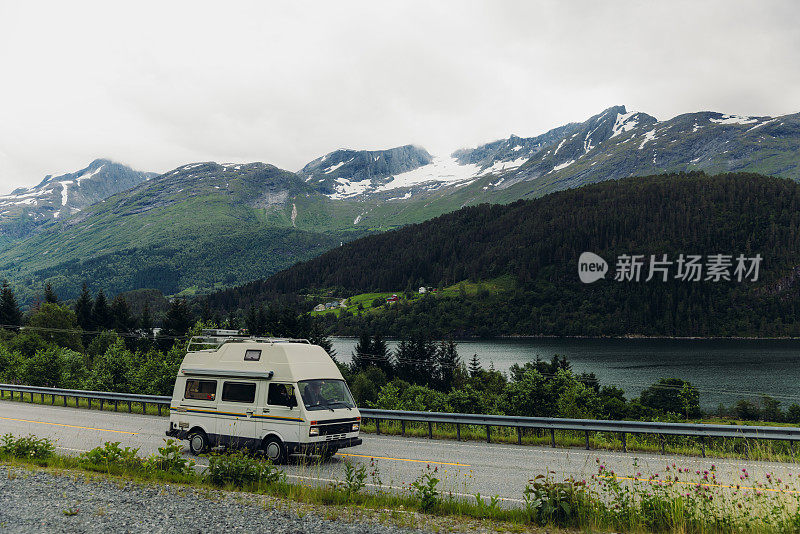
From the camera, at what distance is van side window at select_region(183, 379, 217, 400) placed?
56.3 ft

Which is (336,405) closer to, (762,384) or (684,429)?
(684,429)

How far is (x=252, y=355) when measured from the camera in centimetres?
1694

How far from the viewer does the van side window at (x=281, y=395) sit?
15.5 m

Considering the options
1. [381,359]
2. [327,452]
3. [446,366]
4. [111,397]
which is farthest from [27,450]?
[446,366]

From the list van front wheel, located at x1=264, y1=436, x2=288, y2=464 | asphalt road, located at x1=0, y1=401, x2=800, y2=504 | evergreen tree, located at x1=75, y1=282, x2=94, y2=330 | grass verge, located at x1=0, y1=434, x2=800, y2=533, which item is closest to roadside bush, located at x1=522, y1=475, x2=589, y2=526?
grass verge, located at x1=0, y1=434, x2=800, y2=533

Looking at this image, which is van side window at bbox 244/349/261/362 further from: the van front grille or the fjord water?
the fjord water

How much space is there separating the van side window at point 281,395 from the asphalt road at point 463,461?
74.6 inches

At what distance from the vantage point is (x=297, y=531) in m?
8.58

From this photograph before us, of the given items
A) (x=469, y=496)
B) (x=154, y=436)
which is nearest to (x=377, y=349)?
(x=154, y=436)

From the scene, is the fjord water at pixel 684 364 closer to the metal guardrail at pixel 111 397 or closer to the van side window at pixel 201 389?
the metal guardrail at pixel 111 397

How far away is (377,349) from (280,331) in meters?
20.1

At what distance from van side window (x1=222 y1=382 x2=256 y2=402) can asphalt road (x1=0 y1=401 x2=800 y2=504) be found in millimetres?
2134

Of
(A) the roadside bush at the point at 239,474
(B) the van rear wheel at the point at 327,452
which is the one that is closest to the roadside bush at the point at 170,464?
(A) the roadside bush at the point at 239,474

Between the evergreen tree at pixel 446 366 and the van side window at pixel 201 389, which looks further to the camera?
the evergreen tree at pixel 446 366
